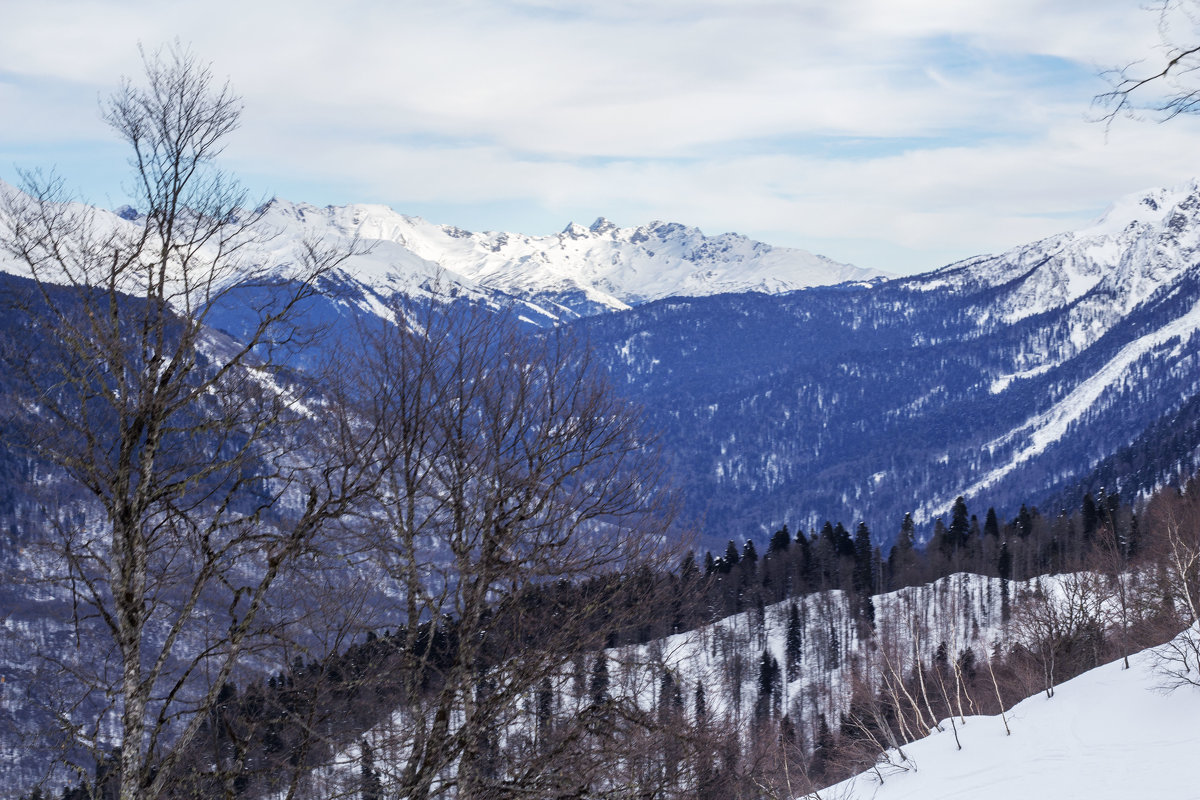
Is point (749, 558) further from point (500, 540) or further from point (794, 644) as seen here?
point (500, 540)

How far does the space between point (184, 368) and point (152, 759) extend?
352cm

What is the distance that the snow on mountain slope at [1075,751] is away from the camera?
27.7m

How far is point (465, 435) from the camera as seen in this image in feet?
36.7

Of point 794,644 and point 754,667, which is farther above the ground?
point 794,644

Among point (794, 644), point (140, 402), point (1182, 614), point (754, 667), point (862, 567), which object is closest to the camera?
point (140, 402)

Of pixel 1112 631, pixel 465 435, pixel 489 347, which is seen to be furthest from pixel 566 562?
pixel 1112 631

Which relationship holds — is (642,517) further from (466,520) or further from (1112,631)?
(1112,631)

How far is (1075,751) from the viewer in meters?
32.7

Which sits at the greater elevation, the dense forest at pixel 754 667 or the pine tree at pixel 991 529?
the pine tree at pixel 991 529

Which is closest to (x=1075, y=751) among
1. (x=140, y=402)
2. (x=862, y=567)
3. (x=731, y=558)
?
(x=140, y=402)

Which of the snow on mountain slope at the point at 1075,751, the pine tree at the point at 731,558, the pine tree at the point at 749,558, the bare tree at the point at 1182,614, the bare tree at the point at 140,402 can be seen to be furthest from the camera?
the pine tree at the point at 749,558

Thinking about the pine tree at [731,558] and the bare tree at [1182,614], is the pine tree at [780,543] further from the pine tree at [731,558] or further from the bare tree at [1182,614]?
the bare tree at [1182,614]

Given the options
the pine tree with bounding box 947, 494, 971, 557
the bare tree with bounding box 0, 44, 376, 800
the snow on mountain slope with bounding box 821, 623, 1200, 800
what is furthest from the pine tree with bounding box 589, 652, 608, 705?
the pine tree with bounding box 947, 494, 971, 557

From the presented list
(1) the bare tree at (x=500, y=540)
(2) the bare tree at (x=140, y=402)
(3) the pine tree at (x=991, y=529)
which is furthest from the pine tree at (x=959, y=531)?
(2) the bare tree at (x=140, y=402)
